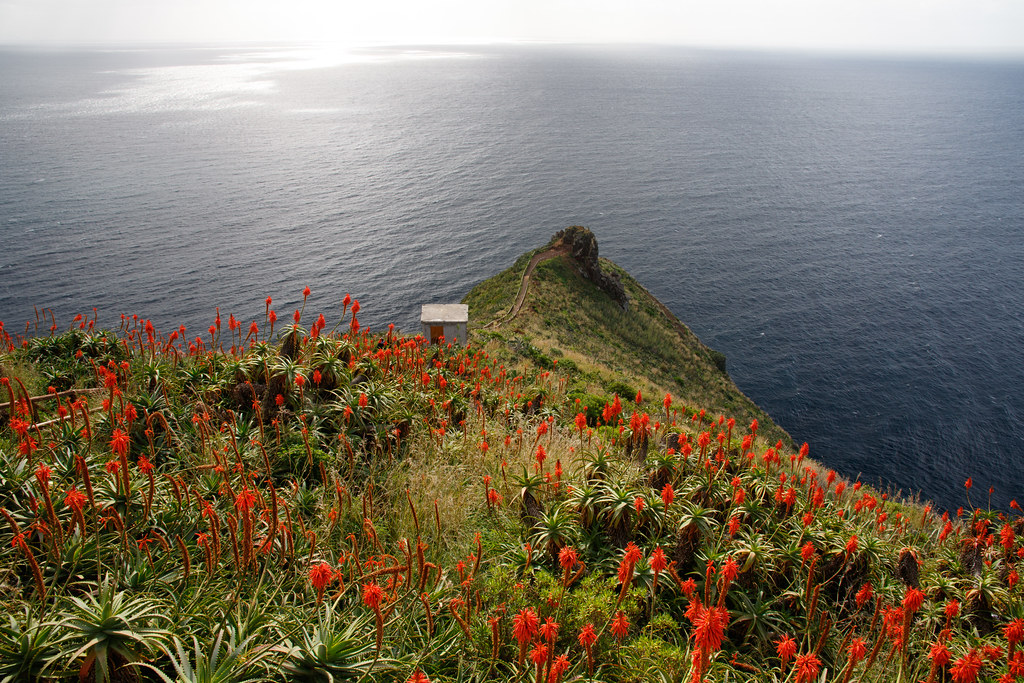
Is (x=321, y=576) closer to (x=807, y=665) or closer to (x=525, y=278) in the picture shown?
(x=807, y=665)

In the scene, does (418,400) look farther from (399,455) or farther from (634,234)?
(634,234)

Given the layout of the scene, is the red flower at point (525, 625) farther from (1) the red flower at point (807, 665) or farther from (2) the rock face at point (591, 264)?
(2) the rock face at point (591, 264)

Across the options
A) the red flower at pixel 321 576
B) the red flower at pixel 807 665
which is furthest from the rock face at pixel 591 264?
the red flower at pixel 321 576

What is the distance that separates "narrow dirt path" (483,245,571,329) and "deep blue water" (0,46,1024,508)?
982 centimetres

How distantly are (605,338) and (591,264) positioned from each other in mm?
13092

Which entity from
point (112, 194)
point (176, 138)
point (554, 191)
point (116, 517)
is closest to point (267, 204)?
point (112, 194)

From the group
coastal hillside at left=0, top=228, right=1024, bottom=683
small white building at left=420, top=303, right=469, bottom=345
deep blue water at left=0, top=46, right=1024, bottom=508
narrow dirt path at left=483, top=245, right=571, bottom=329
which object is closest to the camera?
coastal hillside at left=0, top=228, right=1024, bottom=683

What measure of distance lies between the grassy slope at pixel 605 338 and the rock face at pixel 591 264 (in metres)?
0.84

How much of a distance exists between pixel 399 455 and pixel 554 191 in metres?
88.2

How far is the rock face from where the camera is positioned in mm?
54625

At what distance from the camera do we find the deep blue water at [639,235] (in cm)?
4941

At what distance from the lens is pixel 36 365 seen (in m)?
13.1

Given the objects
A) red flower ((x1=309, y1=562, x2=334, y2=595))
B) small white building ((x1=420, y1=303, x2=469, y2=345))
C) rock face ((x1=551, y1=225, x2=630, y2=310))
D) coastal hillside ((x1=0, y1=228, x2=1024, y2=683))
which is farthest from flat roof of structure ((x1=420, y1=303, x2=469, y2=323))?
rock face ((x1=551, y1=225, x2=630, y2=310))

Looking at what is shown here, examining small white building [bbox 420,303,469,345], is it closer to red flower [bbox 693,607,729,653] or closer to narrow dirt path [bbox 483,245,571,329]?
narrow dirt path [bbox 483,245,571,329]
